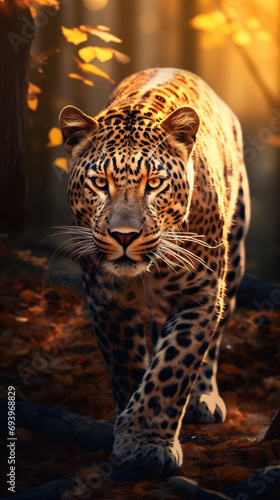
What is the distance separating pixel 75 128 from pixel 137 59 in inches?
115

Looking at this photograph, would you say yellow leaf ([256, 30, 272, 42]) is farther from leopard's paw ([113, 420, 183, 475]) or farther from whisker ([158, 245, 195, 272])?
leopard's paw ([113, 420, 183, 475])

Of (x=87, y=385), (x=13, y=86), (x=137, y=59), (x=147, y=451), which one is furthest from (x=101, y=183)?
(x=137, y=59)

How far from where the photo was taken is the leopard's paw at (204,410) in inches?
204

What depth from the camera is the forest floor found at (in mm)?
3764

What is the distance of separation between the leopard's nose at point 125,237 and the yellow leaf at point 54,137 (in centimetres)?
336

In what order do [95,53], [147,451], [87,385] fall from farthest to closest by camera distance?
[95,53]
[87,385]
[147,451]

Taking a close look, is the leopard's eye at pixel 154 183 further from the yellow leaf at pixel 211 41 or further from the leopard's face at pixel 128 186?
the yellow leaf at pixel 211 41

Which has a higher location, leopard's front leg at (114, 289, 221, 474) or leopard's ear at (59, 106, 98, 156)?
leopard's ear at (59, 106, 98, 156)

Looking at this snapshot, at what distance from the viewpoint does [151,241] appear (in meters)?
3.87

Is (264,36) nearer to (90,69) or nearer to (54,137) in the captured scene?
(90,69)

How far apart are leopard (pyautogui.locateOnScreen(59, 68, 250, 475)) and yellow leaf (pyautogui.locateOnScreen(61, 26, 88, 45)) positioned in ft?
5.42

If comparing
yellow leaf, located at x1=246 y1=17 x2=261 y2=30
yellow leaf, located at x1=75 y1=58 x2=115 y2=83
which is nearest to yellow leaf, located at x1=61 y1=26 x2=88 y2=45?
yellow leaf, located at x1=75 y1=58 x2=115 y2=83

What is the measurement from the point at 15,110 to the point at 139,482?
3.70 metres

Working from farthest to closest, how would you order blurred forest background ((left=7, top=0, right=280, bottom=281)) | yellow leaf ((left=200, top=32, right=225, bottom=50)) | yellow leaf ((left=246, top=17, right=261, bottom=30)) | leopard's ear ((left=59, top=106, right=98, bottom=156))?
yellow leaf ((left=200, top=32, right=225, bottom=50)), yellow leaf ((left=246, top=17, right=261, bottom=30)), blurred forest background ((left=7, top=0, right=280, bottom=281)), leopard's ear ((left=59, top=106, right=98, bottom=156))
